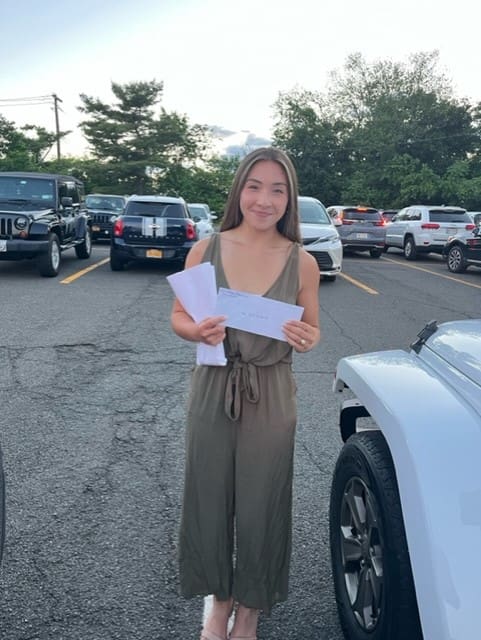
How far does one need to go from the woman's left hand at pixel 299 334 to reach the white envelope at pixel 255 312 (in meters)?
0.02

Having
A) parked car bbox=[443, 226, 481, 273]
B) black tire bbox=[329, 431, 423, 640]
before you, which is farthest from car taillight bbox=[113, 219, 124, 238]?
black tire bbox=[329, 431, 423, 640]

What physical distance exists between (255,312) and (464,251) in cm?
1407

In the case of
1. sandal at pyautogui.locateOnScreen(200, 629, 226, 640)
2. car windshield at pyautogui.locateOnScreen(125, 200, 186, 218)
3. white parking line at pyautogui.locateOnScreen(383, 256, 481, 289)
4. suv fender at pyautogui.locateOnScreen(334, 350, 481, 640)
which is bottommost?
white parking line at pyautogui.locateOnScreen(383, 256, 481, 289)

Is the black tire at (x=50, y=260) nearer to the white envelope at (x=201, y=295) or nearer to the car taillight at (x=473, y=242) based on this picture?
the white envelope at (x=201, y=295)

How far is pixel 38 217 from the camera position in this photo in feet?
34.8

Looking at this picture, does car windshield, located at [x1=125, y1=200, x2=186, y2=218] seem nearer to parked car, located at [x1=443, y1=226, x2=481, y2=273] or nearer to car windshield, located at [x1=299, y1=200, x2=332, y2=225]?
car windshield, located at [x1=299, y1=200, x2=332, y2=225]

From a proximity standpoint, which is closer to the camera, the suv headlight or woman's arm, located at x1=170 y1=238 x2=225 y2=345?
woman's arm, located at x1=170 y1=238 x2=225 y2=345

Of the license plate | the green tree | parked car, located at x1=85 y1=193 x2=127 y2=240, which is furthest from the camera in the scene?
the green tree

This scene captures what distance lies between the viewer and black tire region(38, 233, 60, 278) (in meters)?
10.7

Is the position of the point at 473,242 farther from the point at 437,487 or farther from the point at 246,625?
the point at 437,487

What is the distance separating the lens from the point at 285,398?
2.15 meters

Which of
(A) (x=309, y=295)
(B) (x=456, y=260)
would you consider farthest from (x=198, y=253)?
(B) (x=456, y=260)

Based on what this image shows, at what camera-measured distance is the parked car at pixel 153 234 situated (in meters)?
11.6

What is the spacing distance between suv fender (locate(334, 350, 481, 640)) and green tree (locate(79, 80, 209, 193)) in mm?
47353
